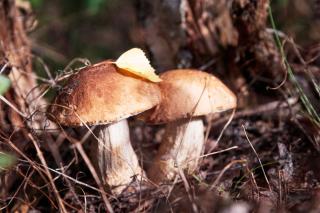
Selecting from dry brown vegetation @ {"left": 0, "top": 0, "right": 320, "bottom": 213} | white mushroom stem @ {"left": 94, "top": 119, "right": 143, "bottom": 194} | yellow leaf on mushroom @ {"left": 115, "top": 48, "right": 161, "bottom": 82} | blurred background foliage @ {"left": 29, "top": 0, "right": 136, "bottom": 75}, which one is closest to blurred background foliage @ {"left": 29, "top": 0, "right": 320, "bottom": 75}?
blurred background foliage @ {"left": 29, "top": 0, "right": 136, "bottom": 75}

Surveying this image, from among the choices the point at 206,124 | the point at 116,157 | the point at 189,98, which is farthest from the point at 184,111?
the point at 206,124

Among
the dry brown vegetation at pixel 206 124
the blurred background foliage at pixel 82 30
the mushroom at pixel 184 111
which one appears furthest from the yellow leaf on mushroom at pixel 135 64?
the blurred background foliage at pixel 82 30

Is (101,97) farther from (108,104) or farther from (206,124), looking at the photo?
(206,124)

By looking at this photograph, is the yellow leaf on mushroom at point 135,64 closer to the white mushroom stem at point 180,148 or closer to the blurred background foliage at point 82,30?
the white mushroom stem at point 180,148

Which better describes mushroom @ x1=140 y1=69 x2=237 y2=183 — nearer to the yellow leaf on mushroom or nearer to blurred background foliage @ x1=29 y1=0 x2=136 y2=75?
the yellow leaf on mushroom

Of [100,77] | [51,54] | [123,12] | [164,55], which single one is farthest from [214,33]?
[123,12]

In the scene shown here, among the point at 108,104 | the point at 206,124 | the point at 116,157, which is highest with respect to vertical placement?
the point at 108,104

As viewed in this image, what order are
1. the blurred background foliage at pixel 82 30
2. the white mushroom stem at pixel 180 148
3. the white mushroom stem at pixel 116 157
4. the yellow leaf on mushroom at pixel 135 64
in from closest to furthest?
1. the yellow leaf on mushroom at pixel 135 64
2. the white mushroom stem at pixel 116 157
3. the white mushroom stem at pixel 180 148
4. the blurred background foliage at pixel 82 30
